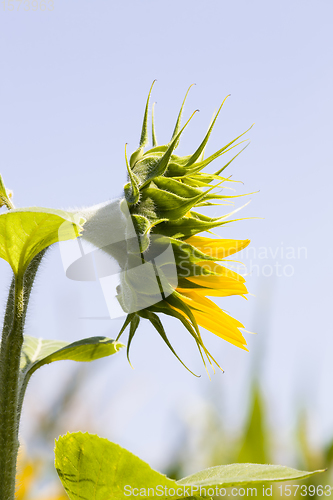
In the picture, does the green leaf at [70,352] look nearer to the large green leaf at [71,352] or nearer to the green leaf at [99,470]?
the large green leaf at [71,352]

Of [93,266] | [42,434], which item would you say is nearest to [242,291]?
[93,266]

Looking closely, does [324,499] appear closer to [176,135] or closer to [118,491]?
[118,491]

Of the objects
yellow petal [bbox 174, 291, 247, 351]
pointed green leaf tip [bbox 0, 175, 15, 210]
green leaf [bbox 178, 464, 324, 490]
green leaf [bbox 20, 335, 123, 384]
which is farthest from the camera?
yellow petal [bbox 174, 291, 247, 351]

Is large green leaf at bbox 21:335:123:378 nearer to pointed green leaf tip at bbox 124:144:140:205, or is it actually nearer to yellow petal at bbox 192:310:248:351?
yellow petal at bbox 192:310:248:351

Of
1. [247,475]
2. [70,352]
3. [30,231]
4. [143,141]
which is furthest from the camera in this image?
[143,141]

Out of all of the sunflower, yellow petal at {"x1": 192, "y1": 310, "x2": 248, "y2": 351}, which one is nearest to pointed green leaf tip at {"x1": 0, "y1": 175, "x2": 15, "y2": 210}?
the sunflower

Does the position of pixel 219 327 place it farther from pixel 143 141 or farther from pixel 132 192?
pixel 143 141

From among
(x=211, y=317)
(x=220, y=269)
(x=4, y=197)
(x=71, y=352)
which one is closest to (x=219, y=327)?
(x=211, y=317)
